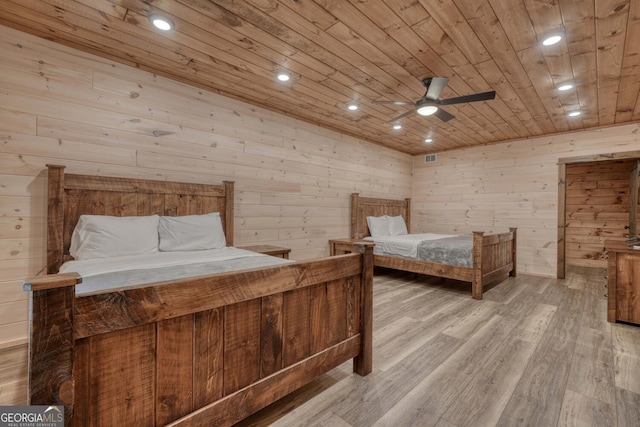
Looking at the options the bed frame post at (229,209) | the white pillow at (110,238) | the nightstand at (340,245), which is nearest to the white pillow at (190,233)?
the white pillow at (110,238)

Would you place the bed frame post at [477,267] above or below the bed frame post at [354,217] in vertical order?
below

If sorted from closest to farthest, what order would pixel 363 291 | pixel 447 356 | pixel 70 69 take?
pixel 363 291, pixel 447 356, pixel 70 69

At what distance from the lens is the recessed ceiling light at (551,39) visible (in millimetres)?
2176

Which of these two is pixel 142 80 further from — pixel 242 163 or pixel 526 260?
pixel 526 260

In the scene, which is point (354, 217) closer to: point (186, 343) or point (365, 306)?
point (365, 306)

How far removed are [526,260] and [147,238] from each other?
230 inches

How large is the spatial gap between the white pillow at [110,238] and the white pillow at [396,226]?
401 centimetres

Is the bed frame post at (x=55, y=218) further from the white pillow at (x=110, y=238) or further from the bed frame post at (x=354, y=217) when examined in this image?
the bed frame post at (x=354, y=217)

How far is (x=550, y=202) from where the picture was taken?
4.72 metres

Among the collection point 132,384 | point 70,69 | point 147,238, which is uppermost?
point 70,69

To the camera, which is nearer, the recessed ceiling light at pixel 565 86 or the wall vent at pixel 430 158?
the recessed ceiling light at pixel 565 86

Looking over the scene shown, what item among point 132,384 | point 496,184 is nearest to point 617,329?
point 496,184

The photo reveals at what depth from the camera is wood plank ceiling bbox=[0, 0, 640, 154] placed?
6.39ft

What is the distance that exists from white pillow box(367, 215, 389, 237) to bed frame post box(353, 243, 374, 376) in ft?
10.5
